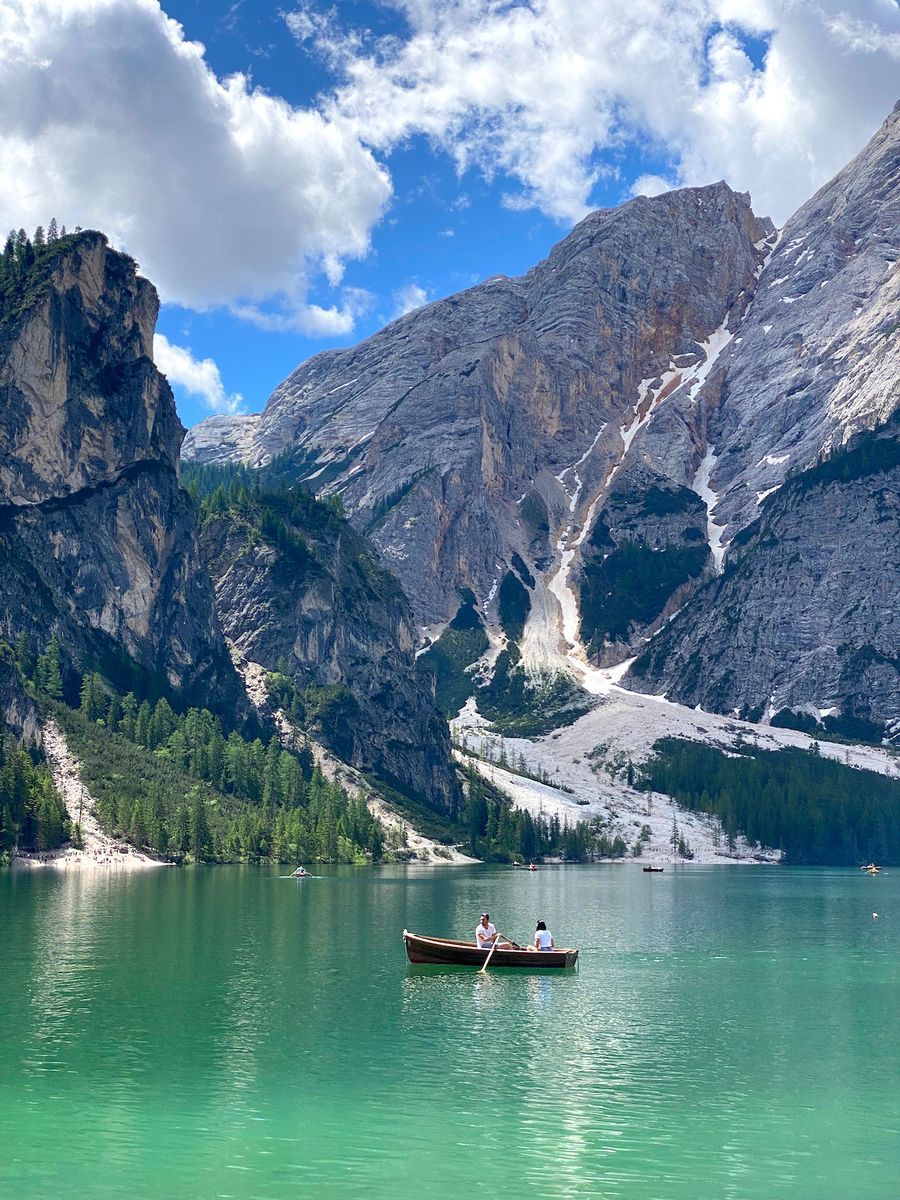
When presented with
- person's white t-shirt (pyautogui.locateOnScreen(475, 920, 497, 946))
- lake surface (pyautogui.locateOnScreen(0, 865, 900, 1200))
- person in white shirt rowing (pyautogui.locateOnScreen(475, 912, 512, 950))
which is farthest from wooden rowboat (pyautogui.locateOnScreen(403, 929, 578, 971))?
person's white t-shirt (pyautogui.locateOnScreen(475, 920, 497, 946))

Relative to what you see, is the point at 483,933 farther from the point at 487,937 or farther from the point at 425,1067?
the point at 425,1067

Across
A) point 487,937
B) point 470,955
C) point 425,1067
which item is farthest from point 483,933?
point 425,1067

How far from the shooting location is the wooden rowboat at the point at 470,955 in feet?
305

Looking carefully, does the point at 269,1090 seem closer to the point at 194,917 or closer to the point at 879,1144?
the point at 879,1144

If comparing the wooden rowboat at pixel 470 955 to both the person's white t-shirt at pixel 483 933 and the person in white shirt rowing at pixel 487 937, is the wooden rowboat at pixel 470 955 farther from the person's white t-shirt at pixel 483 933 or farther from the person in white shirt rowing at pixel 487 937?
the person's white t-shirt at pixel 483 933

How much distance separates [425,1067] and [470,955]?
117 ft

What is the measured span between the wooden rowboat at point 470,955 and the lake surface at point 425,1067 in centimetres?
120

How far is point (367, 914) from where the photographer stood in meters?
132

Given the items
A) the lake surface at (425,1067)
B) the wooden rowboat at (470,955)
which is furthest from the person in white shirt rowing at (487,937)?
the lake surface at (425,1067)

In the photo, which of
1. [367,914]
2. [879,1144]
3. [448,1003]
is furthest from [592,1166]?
[367,914]

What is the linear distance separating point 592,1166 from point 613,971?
52668 mm

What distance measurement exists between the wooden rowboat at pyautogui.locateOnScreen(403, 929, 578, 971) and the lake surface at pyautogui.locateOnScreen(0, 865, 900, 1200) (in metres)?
1.20

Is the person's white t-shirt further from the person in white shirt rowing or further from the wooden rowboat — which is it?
the wooden rowboat

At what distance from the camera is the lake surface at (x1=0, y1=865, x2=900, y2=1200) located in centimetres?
4341
